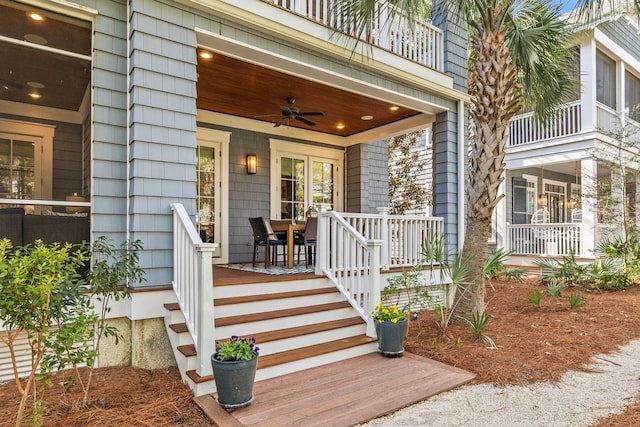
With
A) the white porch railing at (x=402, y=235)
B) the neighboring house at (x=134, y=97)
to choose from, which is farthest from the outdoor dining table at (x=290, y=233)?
the neighboring house at (x=134, y=97)

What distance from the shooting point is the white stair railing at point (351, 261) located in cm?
423

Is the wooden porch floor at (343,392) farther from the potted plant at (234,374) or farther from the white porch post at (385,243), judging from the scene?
the white porch post at (385,243)

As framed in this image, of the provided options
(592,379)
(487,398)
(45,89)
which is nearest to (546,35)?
(592,379)

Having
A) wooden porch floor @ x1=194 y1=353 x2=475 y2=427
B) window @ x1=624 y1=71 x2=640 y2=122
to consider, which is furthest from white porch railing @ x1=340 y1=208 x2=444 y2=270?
window @ x1=624 y1=71 x2=640 y2=122

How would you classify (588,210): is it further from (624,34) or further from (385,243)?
(385,243)

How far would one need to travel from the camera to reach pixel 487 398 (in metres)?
3.07

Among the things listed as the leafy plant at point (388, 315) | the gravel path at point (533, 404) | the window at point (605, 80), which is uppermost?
the window at point (605, 80)

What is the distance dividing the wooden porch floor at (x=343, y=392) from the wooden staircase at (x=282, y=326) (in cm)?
12

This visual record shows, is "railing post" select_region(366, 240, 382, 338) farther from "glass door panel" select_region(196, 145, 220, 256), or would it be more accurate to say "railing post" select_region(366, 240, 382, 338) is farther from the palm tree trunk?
"glass door panel" select_region(196, 145, 220, 256)

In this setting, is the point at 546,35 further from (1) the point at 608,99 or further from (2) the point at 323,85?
(1) the point at 608,99

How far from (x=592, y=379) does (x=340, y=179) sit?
234 inches

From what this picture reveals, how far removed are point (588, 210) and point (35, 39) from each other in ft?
35.5

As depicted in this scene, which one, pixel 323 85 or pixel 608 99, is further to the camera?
pixel 608 99

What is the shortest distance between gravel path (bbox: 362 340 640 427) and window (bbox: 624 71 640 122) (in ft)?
36.5
